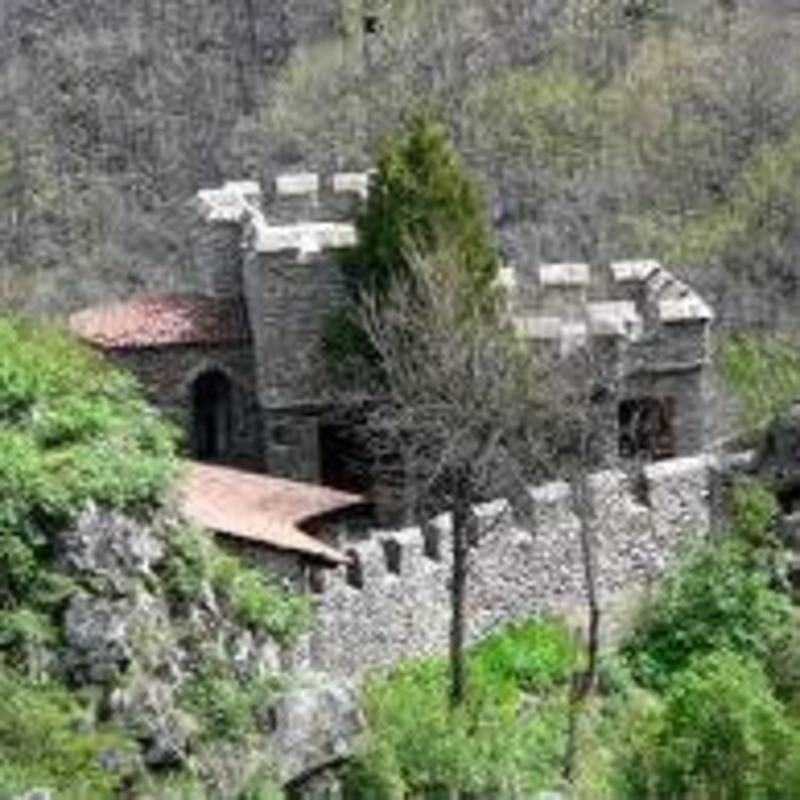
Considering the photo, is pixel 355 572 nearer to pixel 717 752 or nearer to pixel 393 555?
pixel 393 555

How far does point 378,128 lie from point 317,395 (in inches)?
1123

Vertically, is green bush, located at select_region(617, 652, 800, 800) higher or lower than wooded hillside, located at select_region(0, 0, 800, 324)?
higher

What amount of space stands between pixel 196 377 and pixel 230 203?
2846mm

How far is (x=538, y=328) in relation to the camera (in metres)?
41.3

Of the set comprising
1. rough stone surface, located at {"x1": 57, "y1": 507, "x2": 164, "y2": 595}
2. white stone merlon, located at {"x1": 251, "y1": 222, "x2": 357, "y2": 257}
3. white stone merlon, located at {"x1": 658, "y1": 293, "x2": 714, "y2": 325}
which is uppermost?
rough stone surface, located at {"x1": 57, "y1": 507, "x2": 164, "y2": 595}

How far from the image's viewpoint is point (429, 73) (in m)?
74.4

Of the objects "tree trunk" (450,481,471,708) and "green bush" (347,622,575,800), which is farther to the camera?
"tree trunk" (450,481,471,708)

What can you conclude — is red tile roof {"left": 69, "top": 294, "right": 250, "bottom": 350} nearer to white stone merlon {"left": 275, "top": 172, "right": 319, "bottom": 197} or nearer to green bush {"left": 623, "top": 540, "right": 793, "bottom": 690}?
white stone merlon {"left": 275, "top": 172, "right": 319, "bottom": 197}

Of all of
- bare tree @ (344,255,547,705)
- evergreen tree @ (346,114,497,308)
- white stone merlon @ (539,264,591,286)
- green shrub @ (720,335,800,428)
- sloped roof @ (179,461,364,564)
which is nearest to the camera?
sloped roof @ (179,461,364,564)

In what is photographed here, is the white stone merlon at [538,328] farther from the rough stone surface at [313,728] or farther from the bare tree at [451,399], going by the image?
the rough stone surface at [313,728]

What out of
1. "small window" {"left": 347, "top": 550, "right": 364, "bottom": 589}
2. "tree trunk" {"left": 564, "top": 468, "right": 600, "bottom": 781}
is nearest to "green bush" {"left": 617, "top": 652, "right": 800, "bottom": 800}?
"tree trunk" {"left": 564, "top": 468, "right": 600, "bottom": 781}

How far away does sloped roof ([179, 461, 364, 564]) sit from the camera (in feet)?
118

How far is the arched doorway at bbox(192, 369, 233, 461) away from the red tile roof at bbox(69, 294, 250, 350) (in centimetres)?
52

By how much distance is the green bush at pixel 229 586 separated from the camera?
3038 cm
